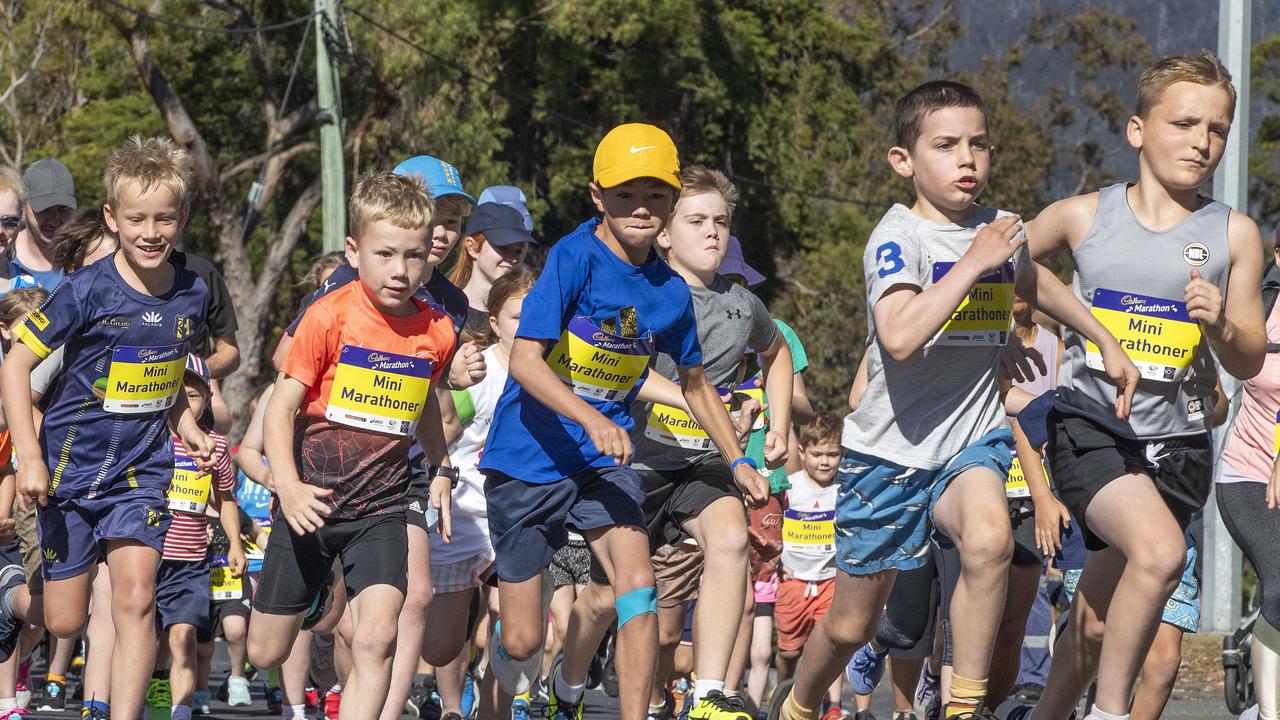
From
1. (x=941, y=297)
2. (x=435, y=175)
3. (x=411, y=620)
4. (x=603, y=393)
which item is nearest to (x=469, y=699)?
(x=411, y=620)

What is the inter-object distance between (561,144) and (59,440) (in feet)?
74.6

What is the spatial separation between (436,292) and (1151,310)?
310cm

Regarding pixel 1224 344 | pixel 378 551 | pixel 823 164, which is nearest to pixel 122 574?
pixel 378 551

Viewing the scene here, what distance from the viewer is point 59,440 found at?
696 centimetres

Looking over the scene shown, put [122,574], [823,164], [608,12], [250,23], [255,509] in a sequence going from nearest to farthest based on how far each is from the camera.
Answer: [122,574], [255,509], [608,12], [250,23], [823,164]

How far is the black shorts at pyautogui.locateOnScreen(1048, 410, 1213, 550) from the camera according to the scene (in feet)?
19.5

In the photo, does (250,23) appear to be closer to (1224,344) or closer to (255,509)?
(255,509)

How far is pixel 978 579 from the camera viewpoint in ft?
19.1

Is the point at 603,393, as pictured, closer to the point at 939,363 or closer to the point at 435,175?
the point at 939,363

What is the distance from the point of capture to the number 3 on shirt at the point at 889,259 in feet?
19.7

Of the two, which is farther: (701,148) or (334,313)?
(701,148)

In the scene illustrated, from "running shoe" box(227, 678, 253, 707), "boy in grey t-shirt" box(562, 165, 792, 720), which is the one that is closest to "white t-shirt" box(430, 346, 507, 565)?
"boy in grey t-shirt" box(562, 165, 792, 720)

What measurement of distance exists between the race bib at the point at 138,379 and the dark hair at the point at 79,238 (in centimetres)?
145

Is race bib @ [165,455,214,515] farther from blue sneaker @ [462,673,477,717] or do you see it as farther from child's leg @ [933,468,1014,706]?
child's leg @ [933,468,1014,706]
